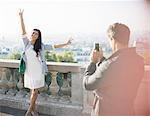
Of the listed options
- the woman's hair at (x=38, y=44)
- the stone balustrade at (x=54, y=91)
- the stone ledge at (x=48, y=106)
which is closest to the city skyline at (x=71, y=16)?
the woman's hair at (x=38, y=44)

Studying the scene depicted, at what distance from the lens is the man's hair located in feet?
2.73

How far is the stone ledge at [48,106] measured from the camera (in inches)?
43.3

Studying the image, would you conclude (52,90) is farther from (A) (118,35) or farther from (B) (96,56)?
(A) (118,35)

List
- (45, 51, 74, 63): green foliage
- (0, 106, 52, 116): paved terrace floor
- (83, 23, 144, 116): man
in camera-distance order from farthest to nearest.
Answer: (0, 106, 52, 116): paved terrace floor
(45, 51, 74, 63): green foliage
(83, 23, 144, 116): man

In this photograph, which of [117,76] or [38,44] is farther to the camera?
[38,44]

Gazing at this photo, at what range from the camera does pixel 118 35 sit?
A: 2.72ft

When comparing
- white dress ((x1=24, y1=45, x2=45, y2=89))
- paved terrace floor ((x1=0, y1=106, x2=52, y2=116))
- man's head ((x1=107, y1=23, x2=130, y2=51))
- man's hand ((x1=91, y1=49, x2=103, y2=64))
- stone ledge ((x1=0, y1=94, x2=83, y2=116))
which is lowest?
paved terrace floor ((x1=0, y1=106, x2=52, y2=116))

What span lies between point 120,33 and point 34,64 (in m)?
0.42

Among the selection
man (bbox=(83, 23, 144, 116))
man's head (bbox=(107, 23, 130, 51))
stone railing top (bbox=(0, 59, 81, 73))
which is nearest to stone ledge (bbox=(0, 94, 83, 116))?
stone railing top (bbox=(0, 59, 81, 73))

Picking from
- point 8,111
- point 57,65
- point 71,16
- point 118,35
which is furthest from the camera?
point 8,111

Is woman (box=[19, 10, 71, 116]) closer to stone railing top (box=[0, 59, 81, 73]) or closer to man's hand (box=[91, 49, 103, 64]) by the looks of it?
stone railing top (box=[0, 59, 81, 73])

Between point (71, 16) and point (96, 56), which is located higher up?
point (71, 16)

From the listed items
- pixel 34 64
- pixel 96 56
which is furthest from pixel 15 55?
pixel 96 56

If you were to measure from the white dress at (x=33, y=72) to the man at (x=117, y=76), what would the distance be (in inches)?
12.2
